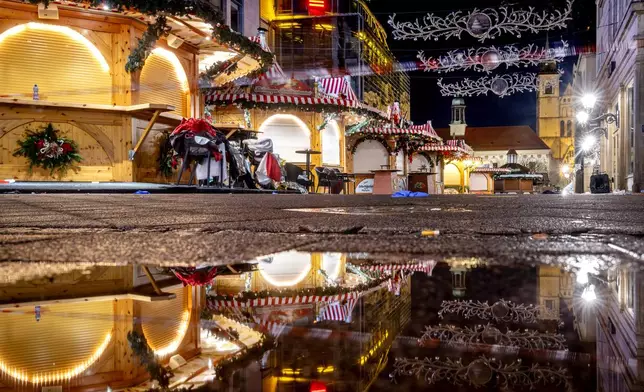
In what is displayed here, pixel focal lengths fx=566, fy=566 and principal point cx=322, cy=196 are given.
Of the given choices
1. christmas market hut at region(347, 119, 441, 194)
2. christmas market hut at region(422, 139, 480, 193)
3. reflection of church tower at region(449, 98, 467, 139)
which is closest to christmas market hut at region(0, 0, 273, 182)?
christmas market hut at region(347, 119, 441, 194)

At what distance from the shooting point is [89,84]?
11.5m

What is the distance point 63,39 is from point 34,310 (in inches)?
475

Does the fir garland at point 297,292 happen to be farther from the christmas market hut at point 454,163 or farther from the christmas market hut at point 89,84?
the christmas market hut at point 454,163

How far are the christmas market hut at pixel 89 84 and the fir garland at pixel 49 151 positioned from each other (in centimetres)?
2

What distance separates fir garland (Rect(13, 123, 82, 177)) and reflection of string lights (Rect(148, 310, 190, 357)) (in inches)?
444

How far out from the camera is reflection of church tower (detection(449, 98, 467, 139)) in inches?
2948

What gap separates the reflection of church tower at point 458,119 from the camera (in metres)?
74.9

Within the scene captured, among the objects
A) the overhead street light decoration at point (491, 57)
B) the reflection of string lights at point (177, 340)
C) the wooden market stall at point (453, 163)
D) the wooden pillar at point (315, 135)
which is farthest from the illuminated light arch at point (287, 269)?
the wooden market stall at point (453, 163)

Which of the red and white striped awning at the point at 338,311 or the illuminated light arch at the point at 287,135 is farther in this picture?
the illuminated light arch at the point at 287,135

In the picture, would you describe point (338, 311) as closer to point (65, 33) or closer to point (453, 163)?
point (65, 33)

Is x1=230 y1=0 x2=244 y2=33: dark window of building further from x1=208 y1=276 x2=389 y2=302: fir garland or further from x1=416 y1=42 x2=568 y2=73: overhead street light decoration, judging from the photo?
x1=208 y1=276 x2=389 y2=302: fir garland

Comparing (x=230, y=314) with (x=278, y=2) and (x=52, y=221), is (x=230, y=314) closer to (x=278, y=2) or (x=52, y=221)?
(x=52, y=221)

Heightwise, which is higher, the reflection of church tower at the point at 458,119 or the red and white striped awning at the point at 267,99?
the reflection of church tower at the point at 458,119

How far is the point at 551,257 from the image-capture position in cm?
112
